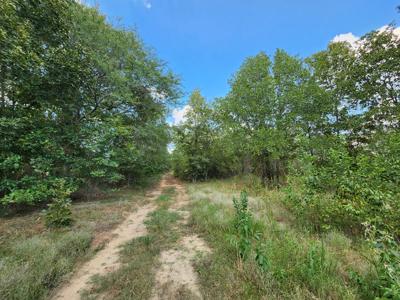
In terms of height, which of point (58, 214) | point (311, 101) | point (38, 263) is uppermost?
point (311, 101)

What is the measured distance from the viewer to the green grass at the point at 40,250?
8.79 feet

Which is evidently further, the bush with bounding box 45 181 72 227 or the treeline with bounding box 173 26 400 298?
the treeline with bounding box 173 26 400 298

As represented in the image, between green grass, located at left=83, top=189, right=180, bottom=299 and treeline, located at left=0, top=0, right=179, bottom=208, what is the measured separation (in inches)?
125

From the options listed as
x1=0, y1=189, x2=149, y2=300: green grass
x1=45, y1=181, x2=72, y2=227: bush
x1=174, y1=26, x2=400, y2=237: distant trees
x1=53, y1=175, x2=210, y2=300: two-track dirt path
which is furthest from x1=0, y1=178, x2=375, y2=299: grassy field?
x1=174, y1=26, x2=400, y2=237: distant trees

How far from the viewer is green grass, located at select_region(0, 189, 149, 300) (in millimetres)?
2680

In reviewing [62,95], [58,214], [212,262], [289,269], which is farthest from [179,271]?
[62,95]

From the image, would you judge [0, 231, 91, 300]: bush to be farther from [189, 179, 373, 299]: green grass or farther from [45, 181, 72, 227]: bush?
[189, 179, 373, 299]: green grass

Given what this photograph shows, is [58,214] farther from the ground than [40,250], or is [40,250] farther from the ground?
[58,214]

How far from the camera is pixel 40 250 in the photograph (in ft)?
11.8

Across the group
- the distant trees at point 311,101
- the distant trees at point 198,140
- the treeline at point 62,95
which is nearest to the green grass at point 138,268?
the treeline at point 62,95

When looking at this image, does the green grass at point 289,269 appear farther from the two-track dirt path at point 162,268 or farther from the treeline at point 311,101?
the treeline at point 311,101

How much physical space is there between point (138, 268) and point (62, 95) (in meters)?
7.84

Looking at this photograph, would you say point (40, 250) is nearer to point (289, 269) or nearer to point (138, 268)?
point (138, 268)

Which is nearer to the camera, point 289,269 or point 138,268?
point 289,269
